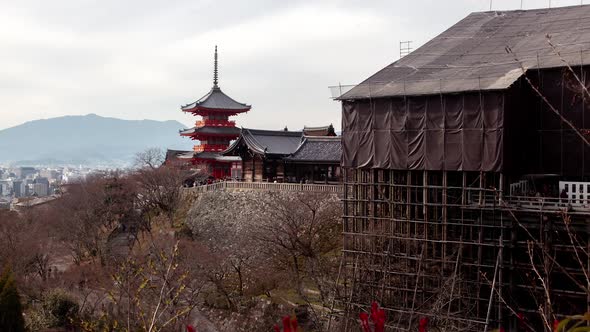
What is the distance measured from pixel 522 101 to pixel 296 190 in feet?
43.3

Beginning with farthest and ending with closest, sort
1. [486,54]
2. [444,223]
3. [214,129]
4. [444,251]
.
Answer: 1. [214,129]
2. [486,54]
3. [444,251]
4. [444,223]

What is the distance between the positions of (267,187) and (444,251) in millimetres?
13785

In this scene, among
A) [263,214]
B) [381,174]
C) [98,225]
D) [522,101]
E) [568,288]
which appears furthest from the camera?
[98,225]

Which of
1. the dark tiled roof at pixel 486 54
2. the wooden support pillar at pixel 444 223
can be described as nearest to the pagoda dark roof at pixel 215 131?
the dark tiled roof at pixel 486 54

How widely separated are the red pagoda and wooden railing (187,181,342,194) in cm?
730

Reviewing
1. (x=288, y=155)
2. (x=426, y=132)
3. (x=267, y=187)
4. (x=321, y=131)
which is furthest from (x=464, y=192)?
(x=321, y=131)

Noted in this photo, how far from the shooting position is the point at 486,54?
2206 cm

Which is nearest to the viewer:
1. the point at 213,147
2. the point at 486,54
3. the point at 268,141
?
the point at 486,54

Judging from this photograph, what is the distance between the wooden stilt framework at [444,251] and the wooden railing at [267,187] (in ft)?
20.0

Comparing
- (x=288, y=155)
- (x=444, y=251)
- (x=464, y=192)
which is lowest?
(x=444, y=251)

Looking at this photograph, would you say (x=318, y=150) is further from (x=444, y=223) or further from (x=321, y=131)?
(x=444, y=223)

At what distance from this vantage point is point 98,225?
35.3 meters

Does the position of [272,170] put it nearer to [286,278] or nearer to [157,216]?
[157,216]

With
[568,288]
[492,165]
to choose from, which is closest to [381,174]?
[492,165]
